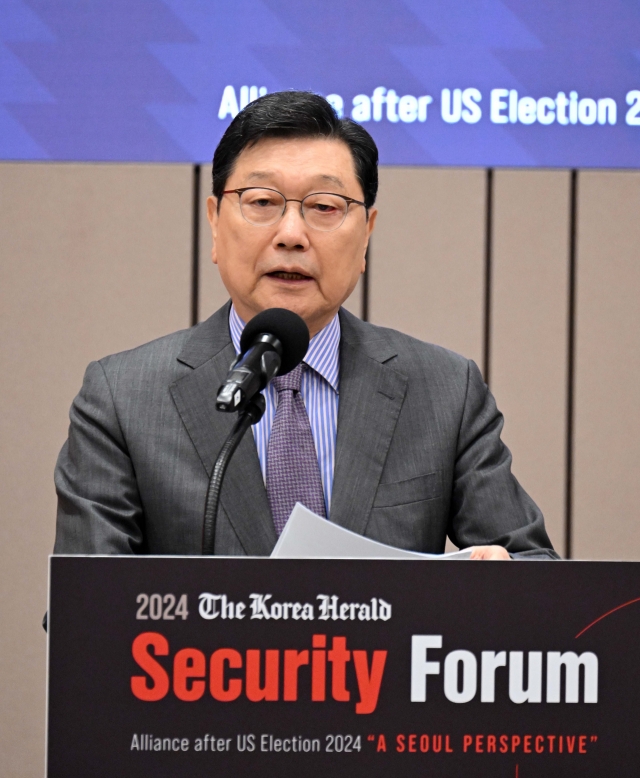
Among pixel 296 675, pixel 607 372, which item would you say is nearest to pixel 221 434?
pixel 296 675

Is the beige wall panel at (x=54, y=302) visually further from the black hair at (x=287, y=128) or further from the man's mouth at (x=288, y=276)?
the man's mouth at (x=288, y=276)

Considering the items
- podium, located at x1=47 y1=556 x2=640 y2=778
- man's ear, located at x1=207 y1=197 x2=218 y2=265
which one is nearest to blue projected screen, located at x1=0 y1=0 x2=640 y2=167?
man's ear, located at x1=207 y1=197 x2=218 y2=265

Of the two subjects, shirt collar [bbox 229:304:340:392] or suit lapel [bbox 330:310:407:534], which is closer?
suit lapel [bbox 330:310:407:534]

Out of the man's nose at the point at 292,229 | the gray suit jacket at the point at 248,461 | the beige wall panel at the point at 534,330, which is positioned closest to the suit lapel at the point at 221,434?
the gray suit jacket at the point at 248,461

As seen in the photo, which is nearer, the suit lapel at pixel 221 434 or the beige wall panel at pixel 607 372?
the suit lapel at pixel 221 434

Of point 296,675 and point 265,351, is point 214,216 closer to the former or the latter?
point 265,351

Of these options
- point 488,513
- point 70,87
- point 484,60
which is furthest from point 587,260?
point 70,87

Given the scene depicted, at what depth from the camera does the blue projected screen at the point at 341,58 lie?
7.99 feet

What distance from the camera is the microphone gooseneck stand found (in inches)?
39.2

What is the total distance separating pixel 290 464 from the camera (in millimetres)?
1450

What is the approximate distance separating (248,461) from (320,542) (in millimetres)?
502

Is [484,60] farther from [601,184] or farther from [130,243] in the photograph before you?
[130,243]

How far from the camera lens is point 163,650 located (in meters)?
0.81

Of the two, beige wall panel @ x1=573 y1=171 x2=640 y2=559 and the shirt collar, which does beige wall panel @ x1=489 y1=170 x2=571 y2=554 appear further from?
the shirt collar
